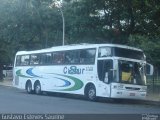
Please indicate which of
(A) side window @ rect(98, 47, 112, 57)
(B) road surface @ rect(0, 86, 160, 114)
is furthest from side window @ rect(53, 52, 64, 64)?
(A) side window @ rect(98, 47, 112, 57)

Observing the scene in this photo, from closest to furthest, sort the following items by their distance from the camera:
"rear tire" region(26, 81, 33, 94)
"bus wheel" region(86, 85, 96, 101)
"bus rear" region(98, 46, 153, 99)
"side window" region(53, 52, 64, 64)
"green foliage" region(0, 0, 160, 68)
Result: "bus rear" region(98, 46, 153, 99), "bus wheel" region(86, 85, 96, 101), "side window" region(53, 52, 64, 64), "green foliage" region(0, 0, 160, 68), "rear tire" region(26, 81, 33, 94)

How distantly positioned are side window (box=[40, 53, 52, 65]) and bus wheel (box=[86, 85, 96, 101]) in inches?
201

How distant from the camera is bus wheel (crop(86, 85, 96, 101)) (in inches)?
1032

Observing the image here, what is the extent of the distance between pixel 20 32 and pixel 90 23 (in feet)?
48.2

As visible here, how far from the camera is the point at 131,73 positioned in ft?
82.8

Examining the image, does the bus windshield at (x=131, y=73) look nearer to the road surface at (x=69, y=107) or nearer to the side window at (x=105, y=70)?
the side window at (x=105, y=70)

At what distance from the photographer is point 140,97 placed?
25625mm

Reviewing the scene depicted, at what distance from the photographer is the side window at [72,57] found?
27.7 meters

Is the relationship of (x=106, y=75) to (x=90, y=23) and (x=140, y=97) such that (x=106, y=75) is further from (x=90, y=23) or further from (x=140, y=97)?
(x=90, y=23)

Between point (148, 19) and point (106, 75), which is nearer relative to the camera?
point (106, 75)

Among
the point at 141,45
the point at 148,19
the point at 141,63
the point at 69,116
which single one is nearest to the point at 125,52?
the point at 141,63

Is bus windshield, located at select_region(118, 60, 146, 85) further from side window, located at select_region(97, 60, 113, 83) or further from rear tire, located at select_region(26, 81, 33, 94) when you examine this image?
rear tire, located at select_region(26, 81, 33, 94)

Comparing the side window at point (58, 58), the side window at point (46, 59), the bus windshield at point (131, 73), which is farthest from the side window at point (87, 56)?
the side window at point (46, 59)

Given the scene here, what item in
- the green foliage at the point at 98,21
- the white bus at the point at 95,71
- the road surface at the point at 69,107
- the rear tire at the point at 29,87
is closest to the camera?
the road surface at the point at 69,107
